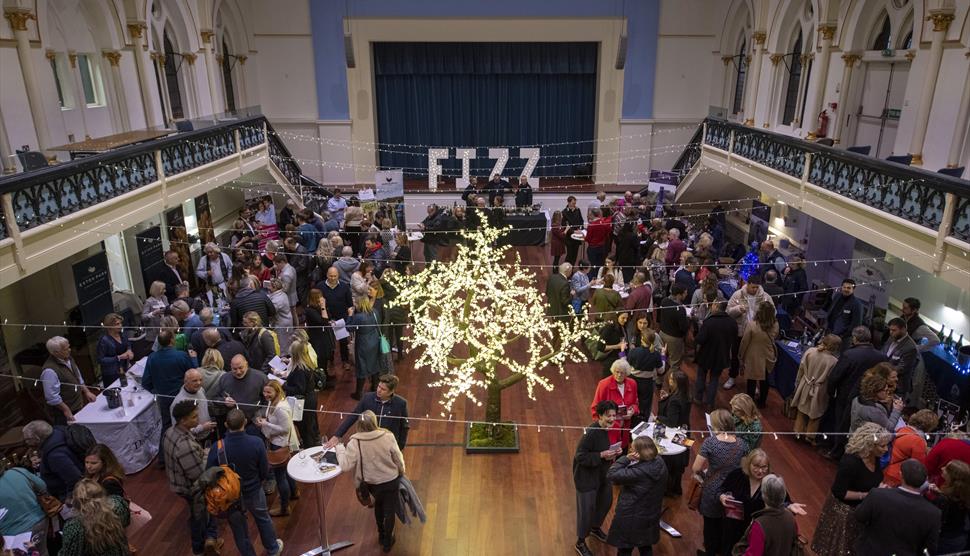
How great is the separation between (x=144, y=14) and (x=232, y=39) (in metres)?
4.53

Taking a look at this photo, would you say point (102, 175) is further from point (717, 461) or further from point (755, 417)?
point (755, 417)

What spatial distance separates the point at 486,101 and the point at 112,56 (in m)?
8.92

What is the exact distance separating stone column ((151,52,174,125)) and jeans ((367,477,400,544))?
9108mm

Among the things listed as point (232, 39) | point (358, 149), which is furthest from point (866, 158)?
point (232, 39)

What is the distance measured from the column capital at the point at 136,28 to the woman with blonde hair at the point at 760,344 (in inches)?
385

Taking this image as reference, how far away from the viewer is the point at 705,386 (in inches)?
263

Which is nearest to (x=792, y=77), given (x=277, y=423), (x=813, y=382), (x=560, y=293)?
(x=560, y=293)

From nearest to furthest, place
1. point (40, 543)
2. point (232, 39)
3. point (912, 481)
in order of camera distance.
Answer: point (912, 481) < point (40, 543) < point (232, 39)

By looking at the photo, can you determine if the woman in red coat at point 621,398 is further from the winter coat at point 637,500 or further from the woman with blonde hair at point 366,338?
the woman with blonde hair at point 366,338

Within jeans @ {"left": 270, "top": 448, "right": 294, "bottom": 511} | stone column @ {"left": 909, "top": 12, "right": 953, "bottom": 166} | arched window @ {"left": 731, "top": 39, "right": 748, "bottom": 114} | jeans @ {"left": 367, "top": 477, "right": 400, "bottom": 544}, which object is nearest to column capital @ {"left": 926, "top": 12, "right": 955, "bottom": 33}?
stone column @ {"left": 909, "top": 12, "right": 953, "bottom": 166}

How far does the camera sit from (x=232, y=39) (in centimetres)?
1431

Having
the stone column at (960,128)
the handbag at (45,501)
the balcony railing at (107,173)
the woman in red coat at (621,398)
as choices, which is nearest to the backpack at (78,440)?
the handbag at (45,501)

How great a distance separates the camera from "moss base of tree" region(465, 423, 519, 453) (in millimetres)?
5938

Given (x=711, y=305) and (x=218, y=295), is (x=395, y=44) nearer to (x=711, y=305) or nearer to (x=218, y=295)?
(x=218, y=295)
